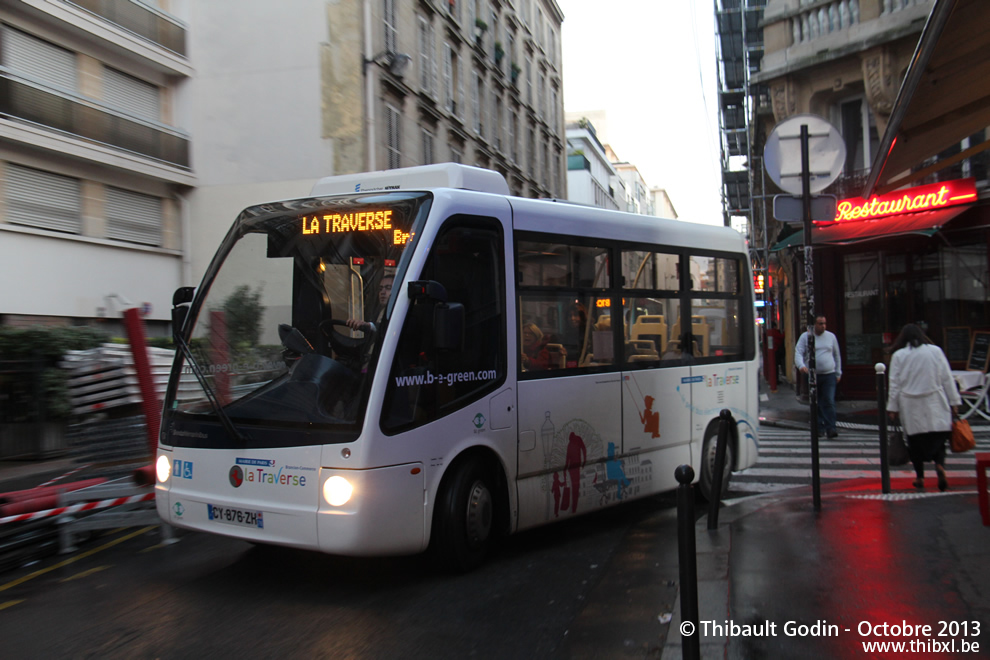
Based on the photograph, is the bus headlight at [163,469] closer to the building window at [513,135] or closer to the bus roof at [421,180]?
the bus roof at [421,180]

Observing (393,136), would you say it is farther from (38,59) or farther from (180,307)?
(180,307)

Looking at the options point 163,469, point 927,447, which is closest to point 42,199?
point 163,469

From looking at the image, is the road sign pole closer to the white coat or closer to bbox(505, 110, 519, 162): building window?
the white coat

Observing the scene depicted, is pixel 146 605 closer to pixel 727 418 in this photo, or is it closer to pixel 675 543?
pixel 675 543

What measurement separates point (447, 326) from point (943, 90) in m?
4.54

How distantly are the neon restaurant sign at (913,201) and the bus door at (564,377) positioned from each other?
33.7 ft

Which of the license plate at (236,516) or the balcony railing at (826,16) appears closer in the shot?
the license plate at (236,516)

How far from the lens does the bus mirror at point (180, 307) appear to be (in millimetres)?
5977

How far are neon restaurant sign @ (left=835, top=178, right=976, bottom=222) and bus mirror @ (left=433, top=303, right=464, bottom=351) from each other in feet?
40.6

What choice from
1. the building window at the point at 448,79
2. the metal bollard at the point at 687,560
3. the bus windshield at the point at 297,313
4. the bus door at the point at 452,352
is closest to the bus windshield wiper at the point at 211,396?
the bus windshield at the point at 297,313

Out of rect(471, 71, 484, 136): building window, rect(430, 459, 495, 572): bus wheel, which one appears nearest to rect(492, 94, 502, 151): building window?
rect(471, 71, 484, 136): building window

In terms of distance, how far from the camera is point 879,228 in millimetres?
16516

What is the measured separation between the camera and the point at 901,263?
717 inches

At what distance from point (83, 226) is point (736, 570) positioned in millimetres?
18332
